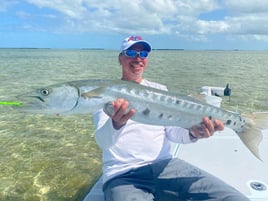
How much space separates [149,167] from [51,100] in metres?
1.28

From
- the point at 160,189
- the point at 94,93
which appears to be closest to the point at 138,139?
the point at 160,189

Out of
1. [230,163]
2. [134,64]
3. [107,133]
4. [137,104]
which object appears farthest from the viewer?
[230,163]

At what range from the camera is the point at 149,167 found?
133 inches

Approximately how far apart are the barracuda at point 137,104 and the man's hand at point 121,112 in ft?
0.16

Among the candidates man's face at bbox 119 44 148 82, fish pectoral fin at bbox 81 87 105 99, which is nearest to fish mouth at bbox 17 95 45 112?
fish pectoral fin at bbox 81 87 105 99

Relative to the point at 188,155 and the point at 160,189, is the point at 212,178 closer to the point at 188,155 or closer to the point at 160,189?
the point at 160,189

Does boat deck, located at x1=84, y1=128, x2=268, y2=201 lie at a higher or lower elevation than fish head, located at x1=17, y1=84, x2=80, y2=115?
lower

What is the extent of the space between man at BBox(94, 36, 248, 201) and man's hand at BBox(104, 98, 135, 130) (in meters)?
0.01

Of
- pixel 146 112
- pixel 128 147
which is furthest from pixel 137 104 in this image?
Answer: pixel 128 147

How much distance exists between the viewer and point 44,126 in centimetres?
940

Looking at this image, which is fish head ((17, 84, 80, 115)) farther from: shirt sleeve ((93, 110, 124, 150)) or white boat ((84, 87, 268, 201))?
white boat ((84, 87, 268, 201))

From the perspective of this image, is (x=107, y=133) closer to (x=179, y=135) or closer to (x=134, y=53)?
(x=179, y=135)

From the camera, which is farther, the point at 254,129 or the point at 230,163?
the point at 230,163

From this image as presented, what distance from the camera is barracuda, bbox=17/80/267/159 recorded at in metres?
2.83
